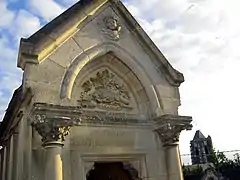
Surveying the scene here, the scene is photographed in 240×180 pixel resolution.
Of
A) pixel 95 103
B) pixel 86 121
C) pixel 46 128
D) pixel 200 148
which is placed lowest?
pixel 46 128

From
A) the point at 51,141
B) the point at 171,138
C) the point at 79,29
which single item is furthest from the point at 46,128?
the point at 171,138

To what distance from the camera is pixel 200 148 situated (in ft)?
218

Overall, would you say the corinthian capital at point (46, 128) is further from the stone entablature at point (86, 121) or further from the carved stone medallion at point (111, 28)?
the carved stone medallion at point (111, 28)

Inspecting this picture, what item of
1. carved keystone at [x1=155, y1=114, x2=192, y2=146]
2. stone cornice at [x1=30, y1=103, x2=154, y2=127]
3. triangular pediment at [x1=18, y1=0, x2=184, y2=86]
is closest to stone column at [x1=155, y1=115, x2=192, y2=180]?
carved keystone at [x1=155, y1=114, x2=192, y2=146]

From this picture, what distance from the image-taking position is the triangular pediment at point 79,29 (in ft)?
20.0

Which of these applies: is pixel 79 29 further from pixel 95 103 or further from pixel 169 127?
pixel 169 127

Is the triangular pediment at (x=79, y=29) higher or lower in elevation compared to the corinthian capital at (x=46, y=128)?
higher

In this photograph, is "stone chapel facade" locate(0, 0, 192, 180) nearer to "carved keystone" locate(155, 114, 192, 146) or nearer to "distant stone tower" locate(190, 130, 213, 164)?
"carved keystone" locate(155, 114, 192, 146)

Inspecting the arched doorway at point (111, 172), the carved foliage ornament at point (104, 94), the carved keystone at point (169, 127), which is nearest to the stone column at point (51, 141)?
the carved foliage ornament at point (104, 94)

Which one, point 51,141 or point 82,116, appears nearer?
point 51,141

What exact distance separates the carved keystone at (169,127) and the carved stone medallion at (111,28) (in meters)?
2.10

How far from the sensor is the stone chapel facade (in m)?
5.82

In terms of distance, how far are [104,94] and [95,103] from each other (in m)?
0.32

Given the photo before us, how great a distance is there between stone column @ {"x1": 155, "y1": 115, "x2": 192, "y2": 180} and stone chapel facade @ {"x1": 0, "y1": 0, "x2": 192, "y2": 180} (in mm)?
21
